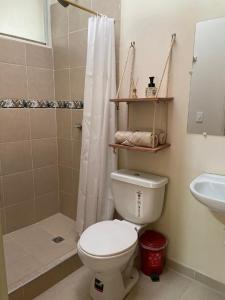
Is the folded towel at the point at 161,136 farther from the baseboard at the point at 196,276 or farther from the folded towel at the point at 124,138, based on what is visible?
the baseboard at the point at 196,276

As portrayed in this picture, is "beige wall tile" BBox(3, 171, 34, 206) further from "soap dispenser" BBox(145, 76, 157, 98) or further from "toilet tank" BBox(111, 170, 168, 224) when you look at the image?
"soap dispenser" BBox(145, 76, 157, 98)

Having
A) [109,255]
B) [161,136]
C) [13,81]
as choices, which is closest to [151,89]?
[161,136]

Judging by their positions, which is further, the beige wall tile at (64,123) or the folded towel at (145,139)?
the beige wall tile at (64,123)

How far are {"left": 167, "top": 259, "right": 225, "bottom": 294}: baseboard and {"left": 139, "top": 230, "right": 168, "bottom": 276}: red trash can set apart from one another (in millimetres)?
80

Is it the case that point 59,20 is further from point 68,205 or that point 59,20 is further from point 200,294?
point 200,294

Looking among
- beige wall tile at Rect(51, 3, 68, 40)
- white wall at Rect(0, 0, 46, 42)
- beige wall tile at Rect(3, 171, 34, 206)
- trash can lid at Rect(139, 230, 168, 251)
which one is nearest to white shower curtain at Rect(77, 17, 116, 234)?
trash can lid at Rect(139, 230, 168, 251)

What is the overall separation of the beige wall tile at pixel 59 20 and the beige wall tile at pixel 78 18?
0.06 meters

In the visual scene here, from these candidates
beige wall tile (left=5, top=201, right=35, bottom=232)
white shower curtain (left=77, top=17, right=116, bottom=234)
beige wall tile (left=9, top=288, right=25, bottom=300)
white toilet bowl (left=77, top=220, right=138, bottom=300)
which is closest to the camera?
white toilet bowl (left=77, top=220, right=138, bottom=300)

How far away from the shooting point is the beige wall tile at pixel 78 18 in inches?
74.3

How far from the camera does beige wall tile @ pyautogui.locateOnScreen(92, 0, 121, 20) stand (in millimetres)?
1710

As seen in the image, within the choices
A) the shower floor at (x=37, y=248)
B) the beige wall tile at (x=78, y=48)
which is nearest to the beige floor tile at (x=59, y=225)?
the shower floor at (x=37, y=248)

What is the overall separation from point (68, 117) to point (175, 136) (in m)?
1.08

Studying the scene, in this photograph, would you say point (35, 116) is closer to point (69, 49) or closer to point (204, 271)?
point (69, 49)

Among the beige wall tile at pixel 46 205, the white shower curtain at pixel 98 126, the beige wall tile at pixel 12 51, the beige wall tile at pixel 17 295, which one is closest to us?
the beige wall tile at pixel 17 295
